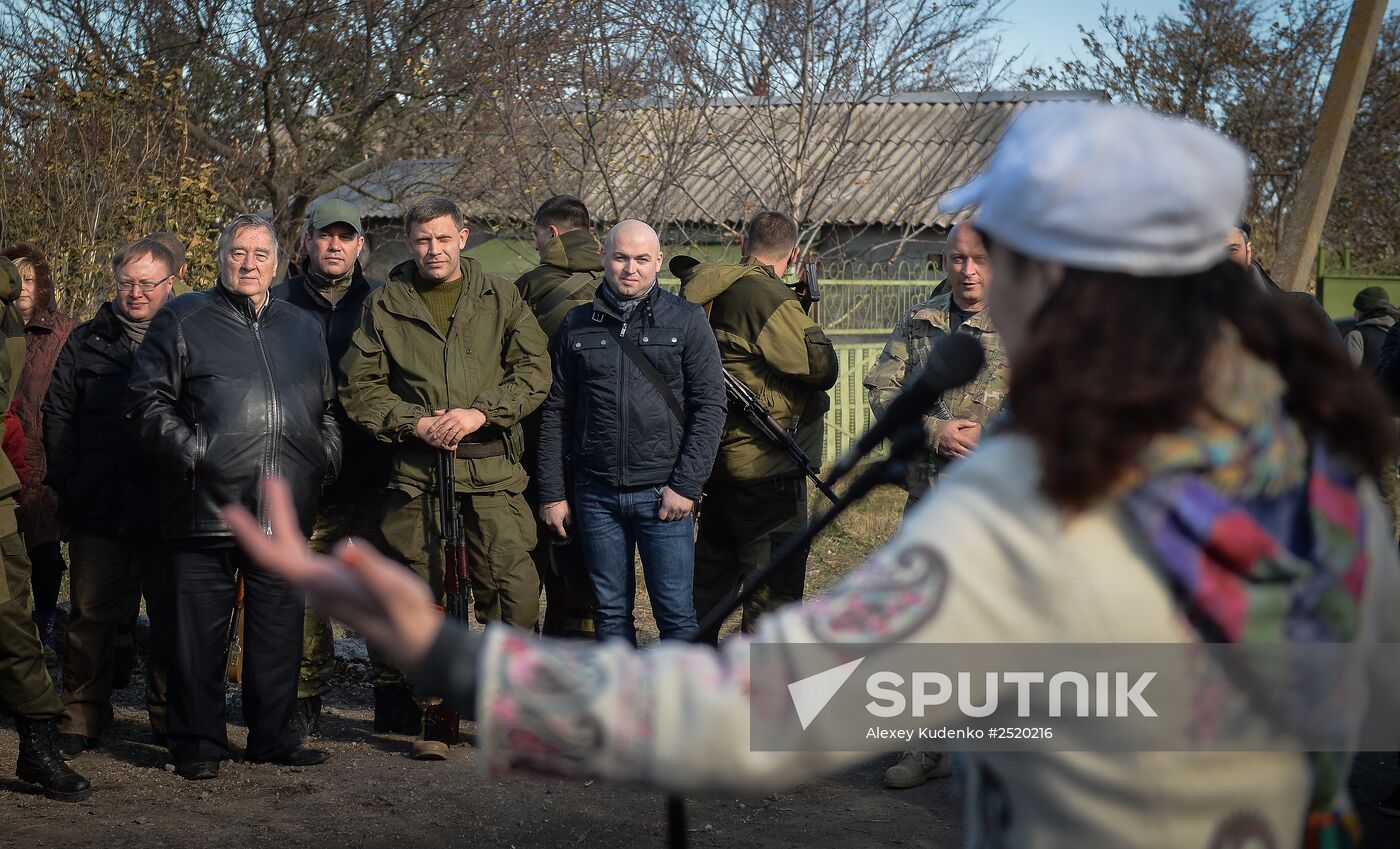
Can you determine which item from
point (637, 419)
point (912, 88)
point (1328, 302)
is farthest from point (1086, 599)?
point (1328, 302)

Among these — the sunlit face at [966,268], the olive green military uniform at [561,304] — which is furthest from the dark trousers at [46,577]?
the sunlit face at [966,268]

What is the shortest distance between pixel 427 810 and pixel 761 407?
2.20 m

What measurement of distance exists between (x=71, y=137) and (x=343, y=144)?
6878 millimetres

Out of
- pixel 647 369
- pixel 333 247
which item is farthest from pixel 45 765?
pixel 647 369

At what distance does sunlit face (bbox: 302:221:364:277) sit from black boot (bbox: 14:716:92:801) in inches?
87.6

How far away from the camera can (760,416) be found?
6.19 meters

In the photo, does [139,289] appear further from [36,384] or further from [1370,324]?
[1370,324]

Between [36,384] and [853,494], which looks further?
[36,384]

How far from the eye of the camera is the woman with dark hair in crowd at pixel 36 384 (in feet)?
21.2

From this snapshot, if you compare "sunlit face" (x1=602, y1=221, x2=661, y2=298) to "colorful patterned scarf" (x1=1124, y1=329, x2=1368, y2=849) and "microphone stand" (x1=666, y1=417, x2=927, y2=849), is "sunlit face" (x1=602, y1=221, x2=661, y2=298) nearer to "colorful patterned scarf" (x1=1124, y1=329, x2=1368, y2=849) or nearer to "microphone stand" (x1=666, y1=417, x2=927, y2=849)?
"microphone stand" (x1=666, y1=417, x2=927, y2=849)

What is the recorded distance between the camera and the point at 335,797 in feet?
17.4

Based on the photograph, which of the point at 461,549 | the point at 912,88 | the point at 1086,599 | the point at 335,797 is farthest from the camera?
the point at 912,88

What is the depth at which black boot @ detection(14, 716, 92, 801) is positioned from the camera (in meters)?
5.14

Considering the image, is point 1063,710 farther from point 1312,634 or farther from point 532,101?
point 532,101
